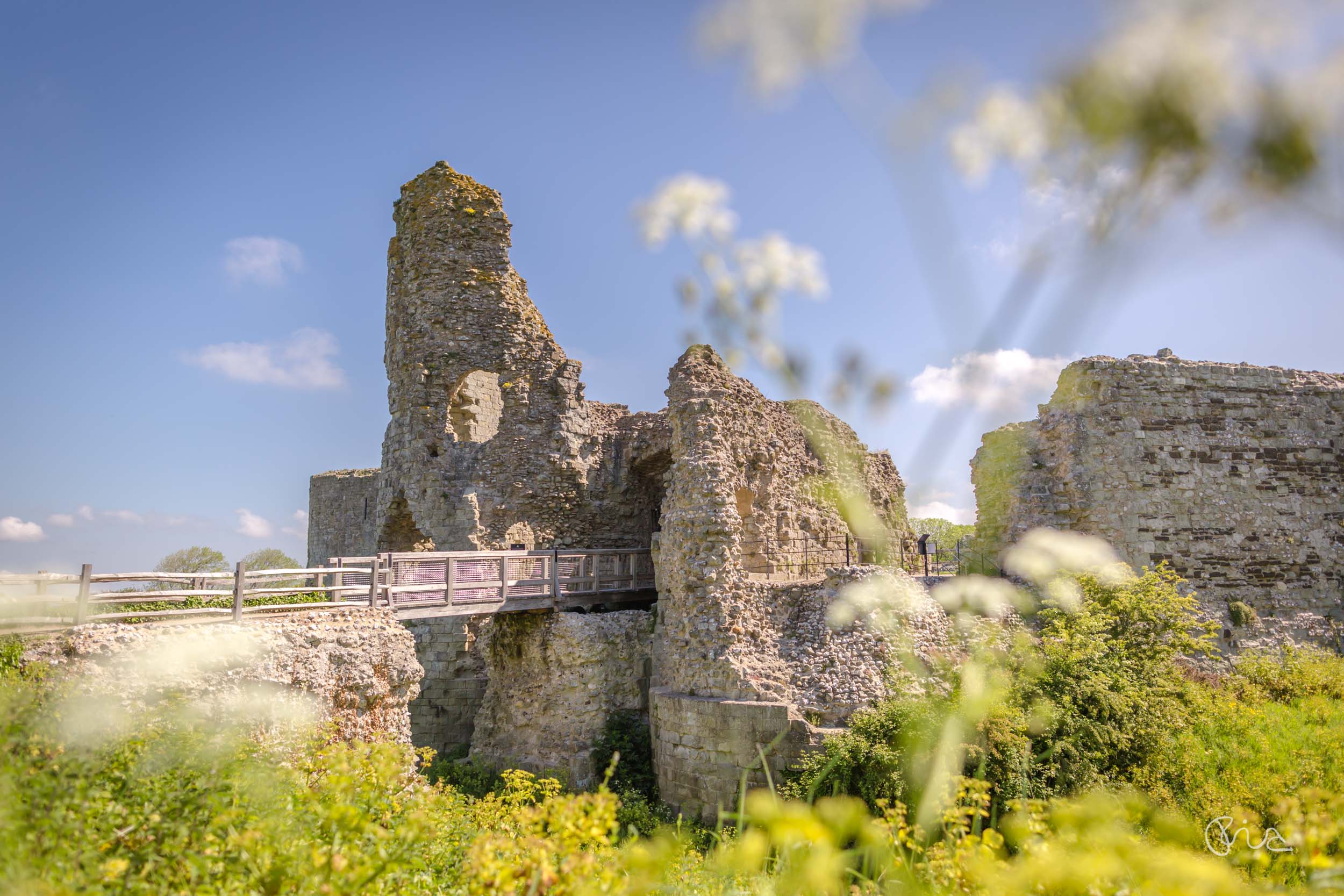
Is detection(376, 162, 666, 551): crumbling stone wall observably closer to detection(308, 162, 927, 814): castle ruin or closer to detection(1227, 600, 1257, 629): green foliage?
detection(308, 162, 927, 814): castle ruin

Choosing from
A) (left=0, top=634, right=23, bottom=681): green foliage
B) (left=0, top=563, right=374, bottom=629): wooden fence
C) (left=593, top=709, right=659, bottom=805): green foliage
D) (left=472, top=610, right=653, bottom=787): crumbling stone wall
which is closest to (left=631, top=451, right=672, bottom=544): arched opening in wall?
(left=472, top=610, right=653, bottom=787): crumbling stone wall

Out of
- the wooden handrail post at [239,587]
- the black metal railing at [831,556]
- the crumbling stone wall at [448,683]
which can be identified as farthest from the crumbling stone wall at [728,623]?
the wooden handrail post at [239,587]

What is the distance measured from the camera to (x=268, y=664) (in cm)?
812

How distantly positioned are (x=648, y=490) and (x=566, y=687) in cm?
626

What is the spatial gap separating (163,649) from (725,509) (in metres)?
7.05

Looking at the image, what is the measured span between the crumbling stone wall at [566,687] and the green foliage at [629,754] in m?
0.13

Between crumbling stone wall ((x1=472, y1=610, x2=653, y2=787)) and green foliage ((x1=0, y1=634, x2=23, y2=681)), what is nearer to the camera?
green foliage ((x1=0, y1=634, x2=23, y2=681))

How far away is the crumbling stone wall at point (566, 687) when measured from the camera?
12.4 metres

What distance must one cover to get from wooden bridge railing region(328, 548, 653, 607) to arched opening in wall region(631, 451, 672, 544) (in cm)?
240

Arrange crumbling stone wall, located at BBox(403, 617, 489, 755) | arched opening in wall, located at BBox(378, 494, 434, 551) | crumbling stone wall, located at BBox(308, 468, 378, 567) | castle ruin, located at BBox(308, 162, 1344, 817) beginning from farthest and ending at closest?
crumbling stone wall, located at BBox(308, 468, 378, 567) → arched opening in wall, located at BBox(378, 494, 434, 551) → crumbling stone wall, located at BBox(403, 617, 489, 755) → castle ruin, located at BBox(308, 162, 1344, 817)

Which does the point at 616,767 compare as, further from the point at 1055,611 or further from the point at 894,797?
the point at 1055,611

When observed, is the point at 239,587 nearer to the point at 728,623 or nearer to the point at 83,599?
the point at 83,599

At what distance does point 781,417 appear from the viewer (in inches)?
564

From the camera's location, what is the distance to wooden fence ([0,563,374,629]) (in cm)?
720
